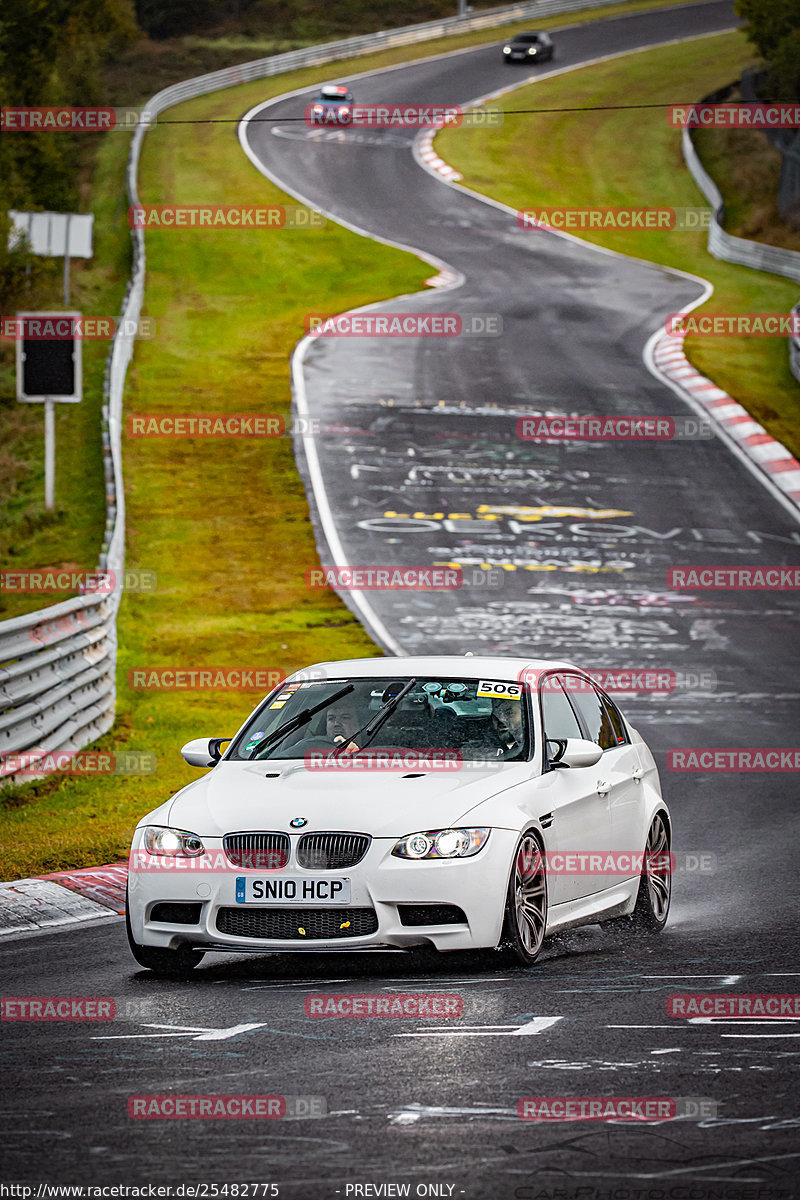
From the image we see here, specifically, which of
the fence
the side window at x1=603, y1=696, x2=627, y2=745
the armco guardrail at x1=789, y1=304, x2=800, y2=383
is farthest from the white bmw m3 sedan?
the fence

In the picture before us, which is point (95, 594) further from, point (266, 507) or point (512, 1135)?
point (266, 507)

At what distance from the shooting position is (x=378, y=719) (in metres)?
8.83

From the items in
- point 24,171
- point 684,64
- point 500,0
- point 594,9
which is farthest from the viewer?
point 500,0

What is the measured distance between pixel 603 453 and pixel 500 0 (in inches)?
3144

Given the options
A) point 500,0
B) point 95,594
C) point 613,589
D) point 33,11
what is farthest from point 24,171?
point 500,0

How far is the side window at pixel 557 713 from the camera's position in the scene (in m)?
9.02

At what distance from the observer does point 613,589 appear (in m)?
24.6

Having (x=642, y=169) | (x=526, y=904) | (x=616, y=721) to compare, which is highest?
(x=642, y=169)

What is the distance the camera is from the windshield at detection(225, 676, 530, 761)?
8.67 m

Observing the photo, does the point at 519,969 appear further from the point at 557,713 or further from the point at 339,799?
the point at 557,713

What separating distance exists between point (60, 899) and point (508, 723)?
2.98 m

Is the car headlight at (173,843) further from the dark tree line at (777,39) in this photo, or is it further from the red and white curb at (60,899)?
the dark tree line at (777,39)

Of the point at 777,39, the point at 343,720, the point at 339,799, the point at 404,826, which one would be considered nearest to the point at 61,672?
the point at 343,720

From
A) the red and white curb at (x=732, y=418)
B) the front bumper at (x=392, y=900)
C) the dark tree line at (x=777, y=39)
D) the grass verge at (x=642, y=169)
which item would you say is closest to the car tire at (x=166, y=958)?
the front bumper at (x=392, y=900)
